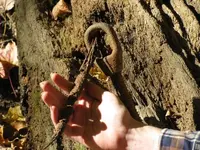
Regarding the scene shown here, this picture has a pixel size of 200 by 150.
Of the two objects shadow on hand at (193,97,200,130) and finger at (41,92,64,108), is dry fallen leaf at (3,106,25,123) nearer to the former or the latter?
finger at (41,92,64,108)

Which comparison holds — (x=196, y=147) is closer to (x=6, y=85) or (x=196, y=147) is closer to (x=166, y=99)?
(x=166, y=99)

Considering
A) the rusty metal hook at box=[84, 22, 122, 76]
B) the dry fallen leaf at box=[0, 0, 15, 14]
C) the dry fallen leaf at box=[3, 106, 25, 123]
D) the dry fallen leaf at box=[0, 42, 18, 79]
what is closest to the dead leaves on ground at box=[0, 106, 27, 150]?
the dry fallen leaf at box=[3, 106, 25, 123]

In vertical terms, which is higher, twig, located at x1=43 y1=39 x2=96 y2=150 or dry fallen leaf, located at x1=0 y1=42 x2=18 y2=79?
dry fallen leaf, located at x1=0 y1=42 x2=18 y2=79

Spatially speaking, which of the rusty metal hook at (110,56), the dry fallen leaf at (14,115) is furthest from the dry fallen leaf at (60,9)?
the rusty metal hook at (110,56)

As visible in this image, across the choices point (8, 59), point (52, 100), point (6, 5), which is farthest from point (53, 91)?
point (6, 5)

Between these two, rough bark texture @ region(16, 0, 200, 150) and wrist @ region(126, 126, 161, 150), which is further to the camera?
rough bark texture @ region(16, 0, 200, 150)

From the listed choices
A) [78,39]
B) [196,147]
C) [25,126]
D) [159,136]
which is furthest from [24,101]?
[196,147]

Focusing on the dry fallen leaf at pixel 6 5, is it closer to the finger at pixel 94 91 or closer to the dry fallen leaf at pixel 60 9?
the dry fallen leaf at pixel 60 9
